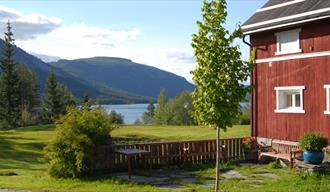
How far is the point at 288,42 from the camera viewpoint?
66.7 feet

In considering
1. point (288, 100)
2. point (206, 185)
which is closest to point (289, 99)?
point (288, 100)

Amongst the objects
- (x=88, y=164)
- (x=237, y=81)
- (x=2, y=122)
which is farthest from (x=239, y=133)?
(x=2, y=122)

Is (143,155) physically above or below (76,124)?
below

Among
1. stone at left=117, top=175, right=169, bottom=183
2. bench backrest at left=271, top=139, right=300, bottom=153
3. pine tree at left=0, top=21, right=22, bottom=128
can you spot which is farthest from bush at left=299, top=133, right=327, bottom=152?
pine tree at left=0, top=21, right=22, bottom=128

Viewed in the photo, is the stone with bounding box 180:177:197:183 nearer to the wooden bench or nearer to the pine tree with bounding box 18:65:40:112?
the wooden bench

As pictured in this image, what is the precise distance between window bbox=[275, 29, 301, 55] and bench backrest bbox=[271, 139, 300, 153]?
13.0ft

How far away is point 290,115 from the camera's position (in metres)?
20.4

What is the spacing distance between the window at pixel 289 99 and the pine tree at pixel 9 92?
6051 cm

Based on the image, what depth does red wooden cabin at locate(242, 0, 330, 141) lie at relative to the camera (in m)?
18.6

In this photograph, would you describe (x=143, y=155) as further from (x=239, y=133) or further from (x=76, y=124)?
(x=239, y=133)

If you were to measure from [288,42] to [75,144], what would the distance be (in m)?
10.3

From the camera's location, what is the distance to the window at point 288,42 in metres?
19.9

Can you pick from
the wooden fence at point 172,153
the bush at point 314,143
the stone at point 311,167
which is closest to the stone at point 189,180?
the wooden fence at point 172,153

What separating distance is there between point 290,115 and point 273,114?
3.69 ft
